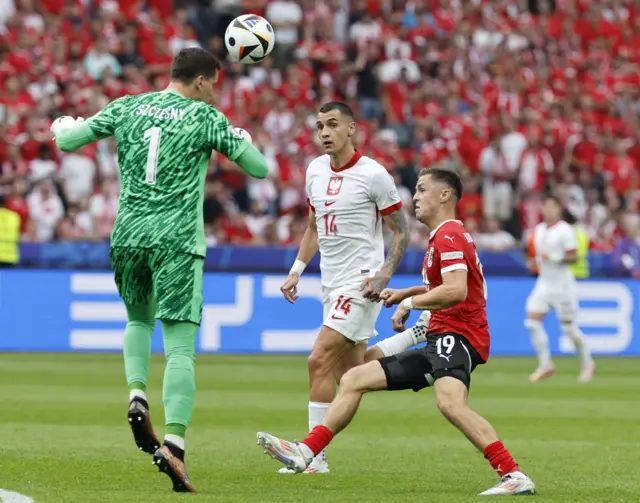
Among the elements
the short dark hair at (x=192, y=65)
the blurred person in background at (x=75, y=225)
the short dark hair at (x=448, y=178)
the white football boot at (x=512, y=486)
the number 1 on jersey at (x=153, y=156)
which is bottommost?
the white football boot at (x=512, y=486)

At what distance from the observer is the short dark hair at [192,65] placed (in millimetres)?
7879

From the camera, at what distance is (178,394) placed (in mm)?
7598

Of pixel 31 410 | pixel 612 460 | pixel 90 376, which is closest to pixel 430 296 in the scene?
pixel 612 460

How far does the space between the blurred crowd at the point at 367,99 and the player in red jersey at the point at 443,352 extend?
43.5 feet

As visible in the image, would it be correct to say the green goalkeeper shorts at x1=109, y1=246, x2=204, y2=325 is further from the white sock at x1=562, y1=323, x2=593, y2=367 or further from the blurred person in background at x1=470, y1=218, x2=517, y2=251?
the blurred person in background at x1=470, y1=218, x2=517, y2=251

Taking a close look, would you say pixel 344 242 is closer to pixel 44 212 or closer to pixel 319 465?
pixel 319 465

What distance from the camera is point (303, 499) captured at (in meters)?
7.38

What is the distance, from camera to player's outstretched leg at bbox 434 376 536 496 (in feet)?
24.7

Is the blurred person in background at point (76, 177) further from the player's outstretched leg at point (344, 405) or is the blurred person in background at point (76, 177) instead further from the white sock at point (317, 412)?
the player's outstretched leg at point (344, 405)

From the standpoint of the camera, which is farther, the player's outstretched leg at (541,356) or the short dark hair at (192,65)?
the player's outstretched leg at (541,356)

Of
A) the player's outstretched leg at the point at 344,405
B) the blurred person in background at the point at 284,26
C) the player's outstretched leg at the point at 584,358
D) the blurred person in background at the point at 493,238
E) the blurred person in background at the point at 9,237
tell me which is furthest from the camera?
the blurred person in background at the point at 284,26

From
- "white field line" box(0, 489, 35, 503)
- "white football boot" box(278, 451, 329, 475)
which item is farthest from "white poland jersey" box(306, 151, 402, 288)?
"white field line" box(0, 489, 35, 503)

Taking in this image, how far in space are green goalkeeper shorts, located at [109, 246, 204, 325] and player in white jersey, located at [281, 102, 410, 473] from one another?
1.61 metres

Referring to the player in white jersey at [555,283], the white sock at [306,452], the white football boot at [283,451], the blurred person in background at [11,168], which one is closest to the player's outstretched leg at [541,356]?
the player in white jersey at [555,283]
